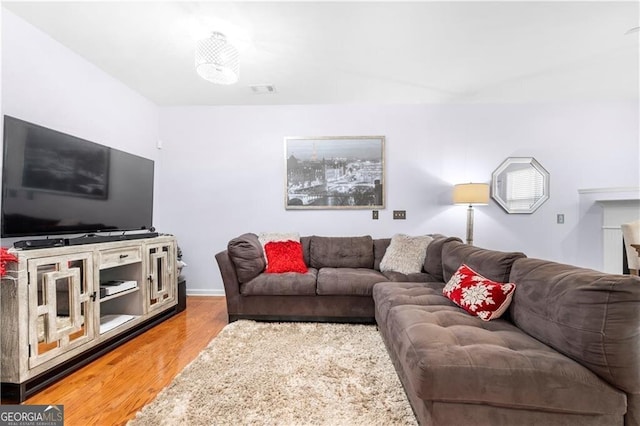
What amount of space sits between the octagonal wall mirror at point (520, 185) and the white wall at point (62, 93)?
4.60 m

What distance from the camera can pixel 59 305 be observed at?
1755 mm

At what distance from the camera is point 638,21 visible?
2039mm

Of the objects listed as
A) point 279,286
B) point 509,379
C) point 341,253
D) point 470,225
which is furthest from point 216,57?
point 470,225

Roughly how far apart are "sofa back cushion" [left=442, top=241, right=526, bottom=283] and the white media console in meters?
2.80

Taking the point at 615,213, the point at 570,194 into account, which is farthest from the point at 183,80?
the point at 615,213

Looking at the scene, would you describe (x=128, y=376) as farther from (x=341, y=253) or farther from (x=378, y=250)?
(x=378, y=250)

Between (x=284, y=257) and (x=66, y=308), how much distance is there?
1.73 metres

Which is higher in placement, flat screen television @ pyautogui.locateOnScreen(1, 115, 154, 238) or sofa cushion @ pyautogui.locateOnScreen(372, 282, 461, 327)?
flat screen television @ pyautogui.locateOnScreen(1, 115, 154, 238)

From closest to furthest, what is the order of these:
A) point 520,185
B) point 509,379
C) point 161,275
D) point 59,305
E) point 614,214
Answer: point 509,379 < point 59,305 < point 161,275 < point 614,214 < point 520,185

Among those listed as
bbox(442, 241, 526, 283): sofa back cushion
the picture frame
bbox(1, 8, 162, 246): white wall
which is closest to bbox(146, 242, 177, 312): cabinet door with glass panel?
bbox(1, 8, 162, 246): white wall

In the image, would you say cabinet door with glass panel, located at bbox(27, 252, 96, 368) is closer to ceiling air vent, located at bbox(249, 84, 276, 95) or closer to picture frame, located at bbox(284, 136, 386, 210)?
picture frame, located at bbox(284, 136, 386, 210)

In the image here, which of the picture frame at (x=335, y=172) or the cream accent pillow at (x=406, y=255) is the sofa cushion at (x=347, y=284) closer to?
the cream accent pillow at (x=406, y=255)

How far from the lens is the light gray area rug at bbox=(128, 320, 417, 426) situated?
137 centimetres

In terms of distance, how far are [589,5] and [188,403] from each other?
3713mm
